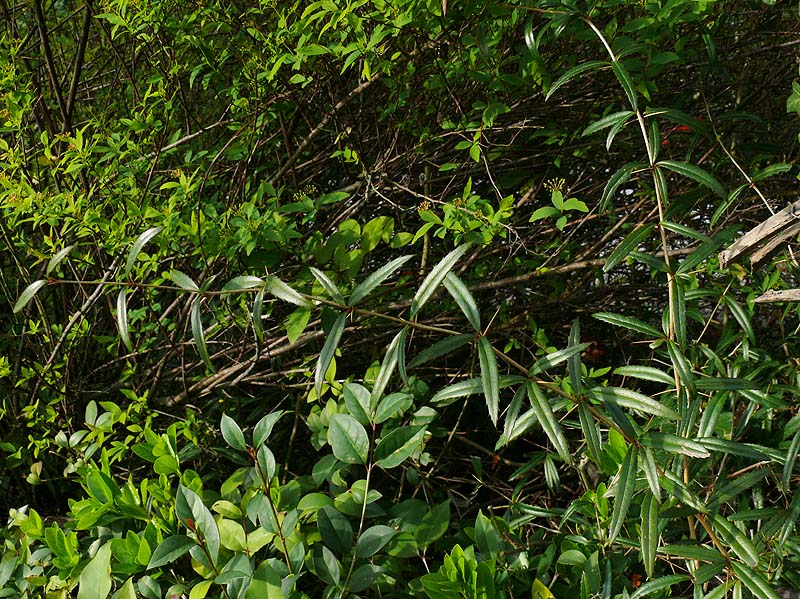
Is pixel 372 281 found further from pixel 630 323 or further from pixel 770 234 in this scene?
pixel 770 234

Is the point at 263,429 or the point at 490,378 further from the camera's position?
the point at 263,429

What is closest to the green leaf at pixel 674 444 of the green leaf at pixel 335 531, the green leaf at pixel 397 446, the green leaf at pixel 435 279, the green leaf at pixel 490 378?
the green leaf at pixel 490 378

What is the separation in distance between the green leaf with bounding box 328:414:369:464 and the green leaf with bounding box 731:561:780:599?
705mm

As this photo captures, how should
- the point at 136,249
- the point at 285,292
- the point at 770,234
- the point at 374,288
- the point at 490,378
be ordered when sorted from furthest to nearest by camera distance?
the point at 374,288 → the point at 136,249 → the point at 770,234 → the point at 285,292 → the point at 490,378

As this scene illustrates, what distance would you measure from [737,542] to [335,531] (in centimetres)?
74

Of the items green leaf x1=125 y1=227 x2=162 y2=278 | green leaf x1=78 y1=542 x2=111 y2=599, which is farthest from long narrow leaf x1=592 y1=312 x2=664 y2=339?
green leaf x1=78 y1=542 x2=111 y2=599

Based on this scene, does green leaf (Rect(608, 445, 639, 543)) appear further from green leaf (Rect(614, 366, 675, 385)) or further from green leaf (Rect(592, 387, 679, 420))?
green leaf (Rect(614, 366, 675, 385))

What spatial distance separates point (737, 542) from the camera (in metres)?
1.28

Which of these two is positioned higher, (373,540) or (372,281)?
(372,281)

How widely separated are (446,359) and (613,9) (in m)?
1.13

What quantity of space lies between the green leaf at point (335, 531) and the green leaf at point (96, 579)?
1.33 feet

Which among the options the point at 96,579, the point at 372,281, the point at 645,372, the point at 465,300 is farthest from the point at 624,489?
the point at 96,579

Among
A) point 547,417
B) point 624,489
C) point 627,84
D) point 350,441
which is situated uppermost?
point 627,84

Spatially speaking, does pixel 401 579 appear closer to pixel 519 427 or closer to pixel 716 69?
pixel 519 427
